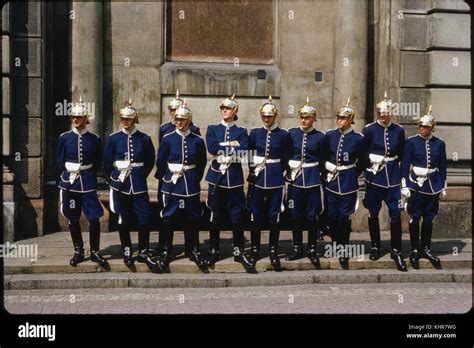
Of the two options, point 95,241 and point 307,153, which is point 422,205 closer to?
point 307,153

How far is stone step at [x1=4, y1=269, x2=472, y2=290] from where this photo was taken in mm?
8570

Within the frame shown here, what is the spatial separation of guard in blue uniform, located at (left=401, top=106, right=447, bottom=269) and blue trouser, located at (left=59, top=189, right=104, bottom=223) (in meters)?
4.19

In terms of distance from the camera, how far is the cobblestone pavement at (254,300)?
7.58 m

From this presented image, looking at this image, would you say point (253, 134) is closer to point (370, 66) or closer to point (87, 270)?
point (87, 270)

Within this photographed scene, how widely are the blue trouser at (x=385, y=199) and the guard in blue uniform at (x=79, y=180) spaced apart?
3.71 m

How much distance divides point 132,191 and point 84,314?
212 cm

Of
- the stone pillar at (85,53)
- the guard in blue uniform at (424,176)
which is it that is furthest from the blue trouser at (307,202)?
the stone pillar at (85,53)

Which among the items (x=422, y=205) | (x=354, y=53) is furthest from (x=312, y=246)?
(x=354, y=53)

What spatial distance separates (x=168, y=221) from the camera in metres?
8.96

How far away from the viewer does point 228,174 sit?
9.05 m

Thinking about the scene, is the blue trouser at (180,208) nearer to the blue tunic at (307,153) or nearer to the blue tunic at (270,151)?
the blue tunic at (270,151)

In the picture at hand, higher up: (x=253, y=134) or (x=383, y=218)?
(x=253, y=134)

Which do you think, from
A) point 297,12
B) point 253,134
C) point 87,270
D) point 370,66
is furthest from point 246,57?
point 87,270

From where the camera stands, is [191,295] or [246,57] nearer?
[191,295]
